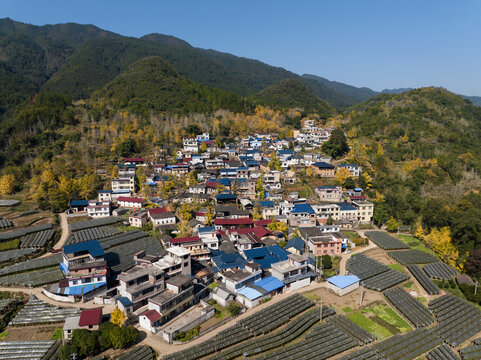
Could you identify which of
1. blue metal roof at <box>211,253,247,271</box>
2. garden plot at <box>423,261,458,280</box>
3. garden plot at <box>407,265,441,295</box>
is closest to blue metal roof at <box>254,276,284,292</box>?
blue metal roof at <box>211,253,247,271</box>

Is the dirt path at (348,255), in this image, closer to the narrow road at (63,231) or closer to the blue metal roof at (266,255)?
the blue metal roof at (266,255)

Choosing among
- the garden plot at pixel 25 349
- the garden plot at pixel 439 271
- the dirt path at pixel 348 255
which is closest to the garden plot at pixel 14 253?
the garden plot at pixel 25 349

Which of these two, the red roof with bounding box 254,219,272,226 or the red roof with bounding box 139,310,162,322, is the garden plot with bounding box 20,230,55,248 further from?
the red roof with bounding box 254,219,272,226

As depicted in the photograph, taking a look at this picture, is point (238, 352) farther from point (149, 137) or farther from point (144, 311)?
point (149, 137)

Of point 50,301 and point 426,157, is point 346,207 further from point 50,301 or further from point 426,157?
point 50,301

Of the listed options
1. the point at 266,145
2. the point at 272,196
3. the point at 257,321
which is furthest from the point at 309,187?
the point at 257,321

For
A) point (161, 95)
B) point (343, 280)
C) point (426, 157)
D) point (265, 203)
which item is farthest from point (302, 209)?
point (161, 95)

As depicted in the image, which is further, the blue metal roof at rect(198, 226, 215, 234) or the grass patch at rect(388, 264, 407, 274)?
the blue metal roof at rect(198, 226, 215, 234)
